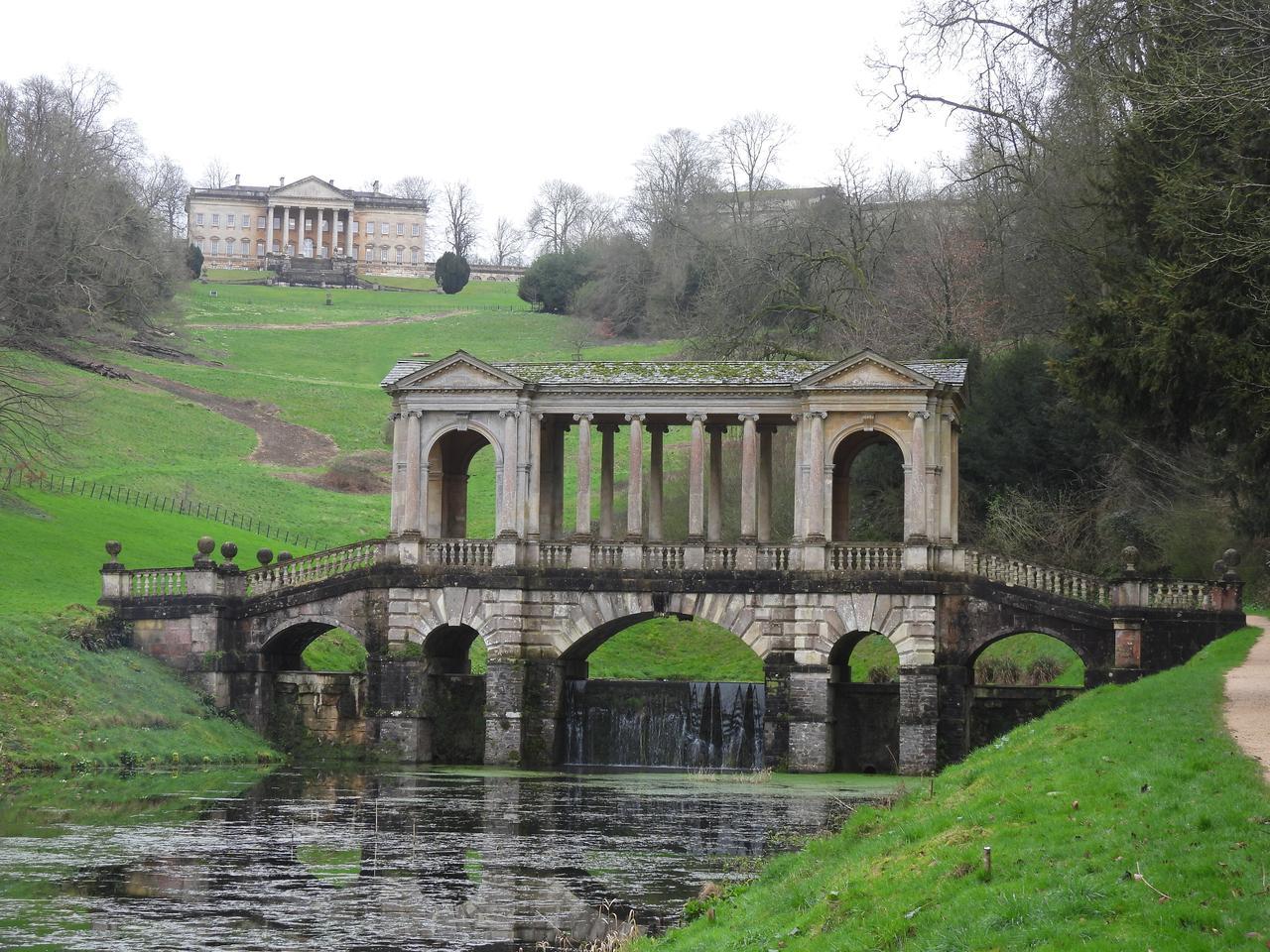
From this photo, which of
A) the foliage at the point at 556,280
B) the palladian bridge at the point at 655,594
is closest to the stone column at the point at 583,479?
the palladian bridge at the point at 655,594

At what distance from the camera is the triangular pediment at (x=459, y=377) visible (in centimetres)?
4359

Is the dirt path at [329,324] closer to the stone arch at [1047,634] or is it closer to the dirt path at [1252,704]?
the stone arch at [1047,634]

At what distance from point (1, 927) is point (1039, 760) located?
1181cm

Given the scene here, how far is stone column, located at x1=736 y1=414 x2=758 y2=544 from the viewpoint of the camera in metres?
43.4

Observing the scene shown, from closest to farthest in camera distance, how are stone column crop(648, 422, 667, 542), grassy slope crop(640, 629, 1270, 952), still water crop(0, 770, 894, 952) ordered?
grassy slope crop(640, 629, 1270, 952), still water crop(0, 770, 894, 952), stone column crop(648, 422, 667, 542)

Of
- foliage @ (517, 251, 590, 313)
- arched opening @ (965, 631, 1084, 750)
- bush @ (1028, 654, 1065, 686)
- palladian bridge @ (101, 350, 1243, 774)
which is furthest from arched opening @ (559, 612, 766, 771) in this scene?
foliage @ (517, 251, 590, 313)

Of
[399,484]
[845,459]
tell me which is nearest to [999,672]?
[845,459]

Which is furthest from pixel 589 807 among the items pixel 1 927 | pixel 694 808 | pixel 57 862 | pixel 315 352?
pixel 315 352

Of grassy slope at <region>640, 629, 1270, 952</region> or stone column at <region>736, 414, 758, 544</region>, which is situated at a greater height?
stone column at <region>736, 414, 758, 544</region>

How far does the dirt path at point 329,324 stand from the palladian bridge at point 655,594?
7041 centimetres

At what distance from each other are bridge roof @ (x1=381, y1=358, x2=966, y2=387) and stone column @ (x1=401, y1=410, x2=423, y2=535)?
3.72 ft

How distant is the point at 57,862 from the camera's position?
77.8 feet

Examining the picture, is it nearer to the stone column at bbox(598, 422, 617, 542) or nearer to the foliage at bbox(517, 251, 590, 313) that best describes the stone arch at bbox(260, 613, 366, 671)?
the stone column at bbox(598, 422, 617, 542)

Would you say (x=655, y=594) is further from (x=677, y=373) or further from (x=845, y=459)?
(x=845, y=459)
